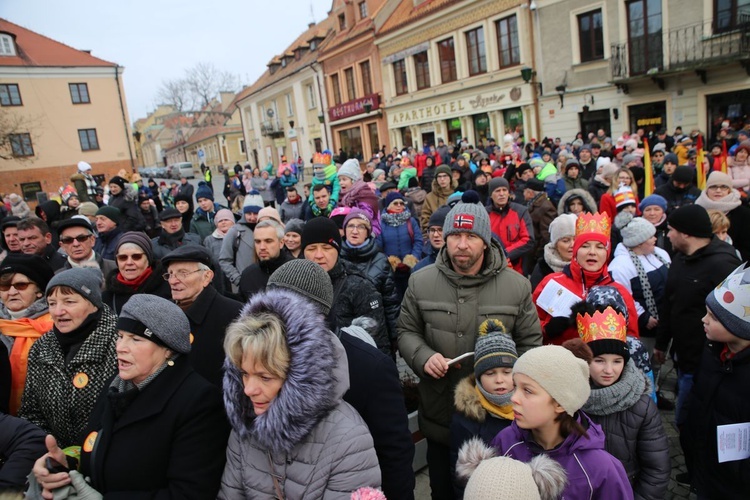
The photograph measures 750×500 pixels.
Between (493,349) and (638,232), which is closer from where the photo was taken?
(493,349)

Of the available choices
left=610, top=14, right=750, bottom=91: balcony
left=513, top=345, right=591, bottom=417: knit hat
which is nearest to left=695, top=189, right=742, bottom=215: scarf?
left=513, top=345, right=591, bottom=417: knit hat

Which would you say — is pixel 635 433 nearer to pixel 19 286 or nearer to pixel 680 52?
pixel 19 286

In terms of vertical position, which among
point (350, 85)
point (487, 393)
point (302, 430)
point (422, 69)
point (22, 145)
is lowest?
point (487, 393)

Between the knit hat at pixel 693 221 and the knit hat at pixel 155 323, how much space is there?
3.37 m

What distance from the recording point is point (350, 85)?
1250 inches

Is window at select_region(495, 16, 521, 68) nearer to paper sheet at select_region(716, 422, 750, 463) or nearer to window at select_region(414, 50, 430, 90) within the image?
window at select_region(414, 50, 430, 90)

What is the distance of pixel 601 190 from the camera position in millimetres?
7453

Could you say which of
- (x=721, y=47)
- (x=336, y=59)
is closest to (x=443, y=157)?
(x=721, y=47)

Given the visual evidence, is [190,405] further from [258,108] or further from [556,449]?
[258,108]

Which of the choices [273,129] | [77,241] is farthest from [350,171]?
[273,129]

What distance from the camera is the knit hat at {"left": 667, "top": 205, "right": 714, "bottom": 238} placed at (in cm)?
333

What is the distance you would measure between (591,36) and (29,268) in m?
20.5

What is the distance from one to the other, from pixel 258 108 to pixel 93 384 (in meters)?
44.1

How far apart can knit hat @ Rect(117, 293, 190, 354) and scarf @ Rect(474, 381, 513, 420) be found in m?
1.51
